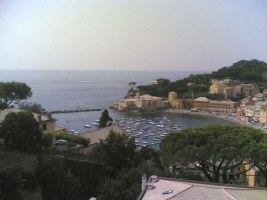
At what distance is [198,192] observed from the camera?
2779 millimetres

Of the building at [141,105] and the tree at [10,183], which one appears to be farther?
the building at [141,105]

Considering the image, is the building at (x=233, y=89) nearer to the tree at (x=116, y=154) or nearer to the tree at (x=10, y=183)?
the tree at (x=116, y=154)

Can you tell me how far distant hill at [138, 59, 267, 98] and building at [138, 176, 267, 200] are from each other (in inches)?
1152

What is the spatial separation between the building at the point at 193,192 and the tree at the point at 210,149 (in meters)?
2.00

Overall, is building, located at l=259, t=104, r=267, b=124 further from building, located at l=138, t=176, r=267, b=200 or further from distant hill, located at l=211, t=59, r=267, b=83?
building, located at l=138, t=176, r=267, b=200

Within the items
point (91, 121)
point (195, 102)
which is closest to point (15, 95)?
point (91, 121)

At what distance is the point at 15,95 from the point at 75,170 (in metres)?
5.51

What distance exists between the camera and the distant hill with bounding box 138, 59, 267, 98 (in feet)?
110

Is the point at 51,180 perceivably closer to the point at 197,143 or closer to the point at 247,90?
the point at 197,143

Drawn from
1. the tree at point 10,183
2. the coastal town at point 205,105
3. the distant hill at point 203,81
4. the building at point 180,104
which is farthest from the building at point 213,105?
the tree at point 10,183

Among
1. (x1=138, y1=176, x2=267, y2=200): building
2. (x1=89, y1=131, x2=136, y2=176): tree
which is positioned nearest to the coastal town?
(x1=89, y1=131, x2=136, y2=176): tree

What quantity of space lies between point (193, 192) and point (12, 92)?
7559mm

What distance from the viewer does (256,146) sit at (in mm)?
5133

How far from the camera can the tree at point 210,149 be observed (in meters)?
5.09
